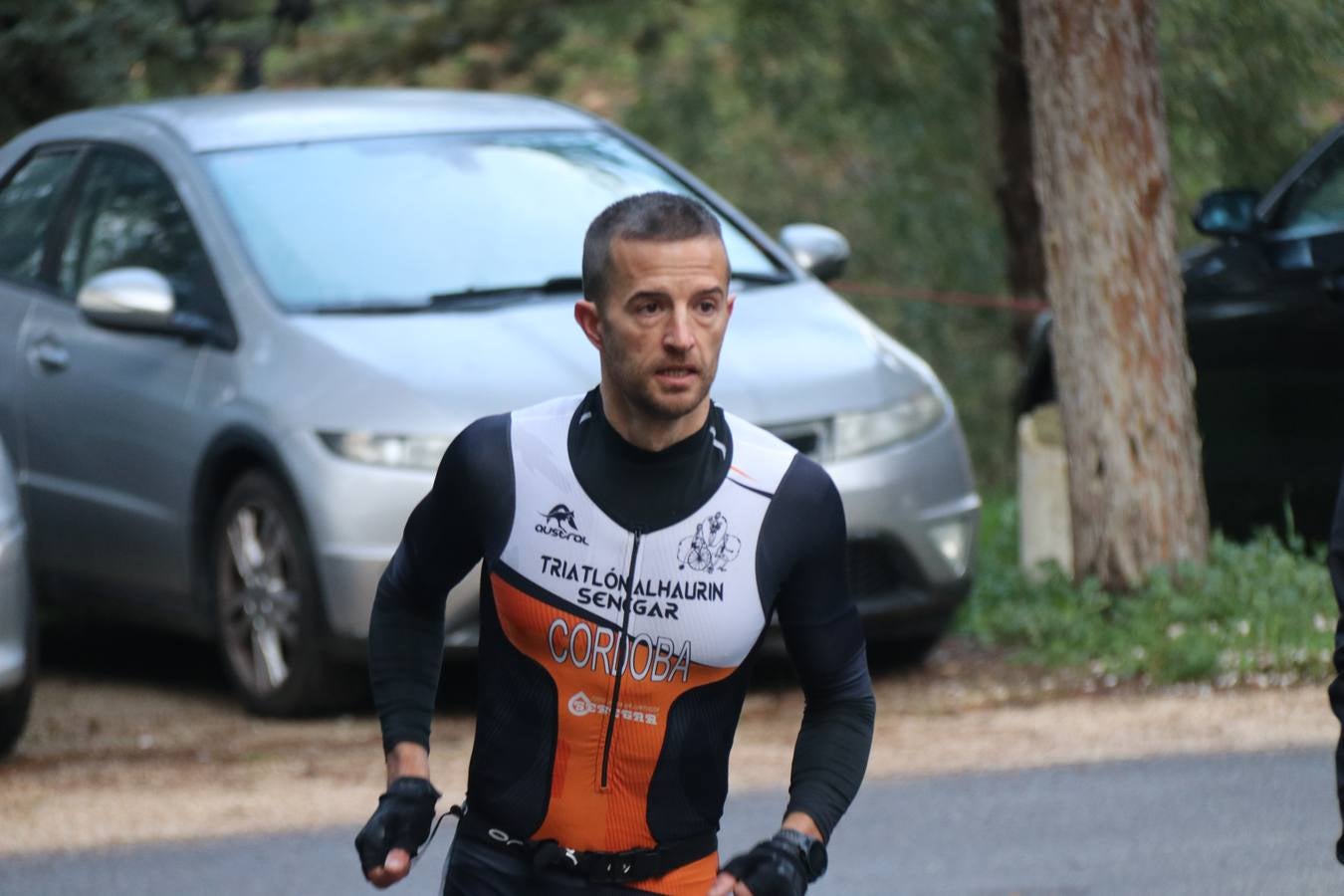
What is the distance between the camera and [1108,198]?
888 cm

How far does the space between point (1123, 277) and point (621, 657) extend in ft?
19.1

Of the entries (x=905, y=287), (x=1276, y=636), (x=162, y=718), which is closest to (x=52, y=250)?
(x=162, y=718)

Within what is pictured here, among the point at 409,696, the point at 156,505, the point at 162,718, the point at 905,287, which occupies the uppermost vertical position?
the point at 409,696

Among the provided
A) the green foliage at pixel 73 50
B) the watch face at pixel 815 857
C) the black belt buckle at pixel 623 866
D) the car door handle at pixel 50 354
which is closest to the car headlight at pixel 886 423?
the car door handle at pixel 50 354

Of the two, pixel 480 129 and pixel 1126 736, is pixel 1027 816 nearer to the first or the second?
pixel 1126 736

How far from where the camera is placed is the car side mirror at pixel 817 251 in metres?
8.69

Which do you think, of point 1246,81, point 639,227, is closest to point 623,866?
point 639,227

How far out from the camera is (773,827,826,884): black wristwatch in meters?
3.12

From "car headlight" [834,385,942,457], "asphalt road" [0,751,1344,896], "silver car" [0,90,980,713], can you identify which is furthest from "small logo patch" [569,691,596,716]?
"car headlight" [834,385,942,457]

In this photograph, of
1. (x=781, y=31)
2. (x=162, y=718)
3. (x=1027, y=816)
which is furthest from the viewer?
(x=781, y=31)

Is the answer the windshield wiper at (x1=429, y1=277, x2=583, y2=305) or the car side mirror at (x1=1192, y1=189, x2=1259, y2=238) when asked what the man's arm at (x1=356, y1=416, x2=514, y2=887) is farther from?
the car side mirror at (x1=1192, y1=189, x2=1259, y2=238)

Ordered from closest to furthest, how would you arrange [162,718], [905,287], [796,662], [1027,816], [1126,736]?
[796,662] → [1027,816] → [1126,736] → [162,718] → [905,287]

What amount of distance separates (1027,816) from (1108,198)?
10.3 ft

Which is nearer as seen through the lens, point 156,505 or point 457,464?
point 457,464
